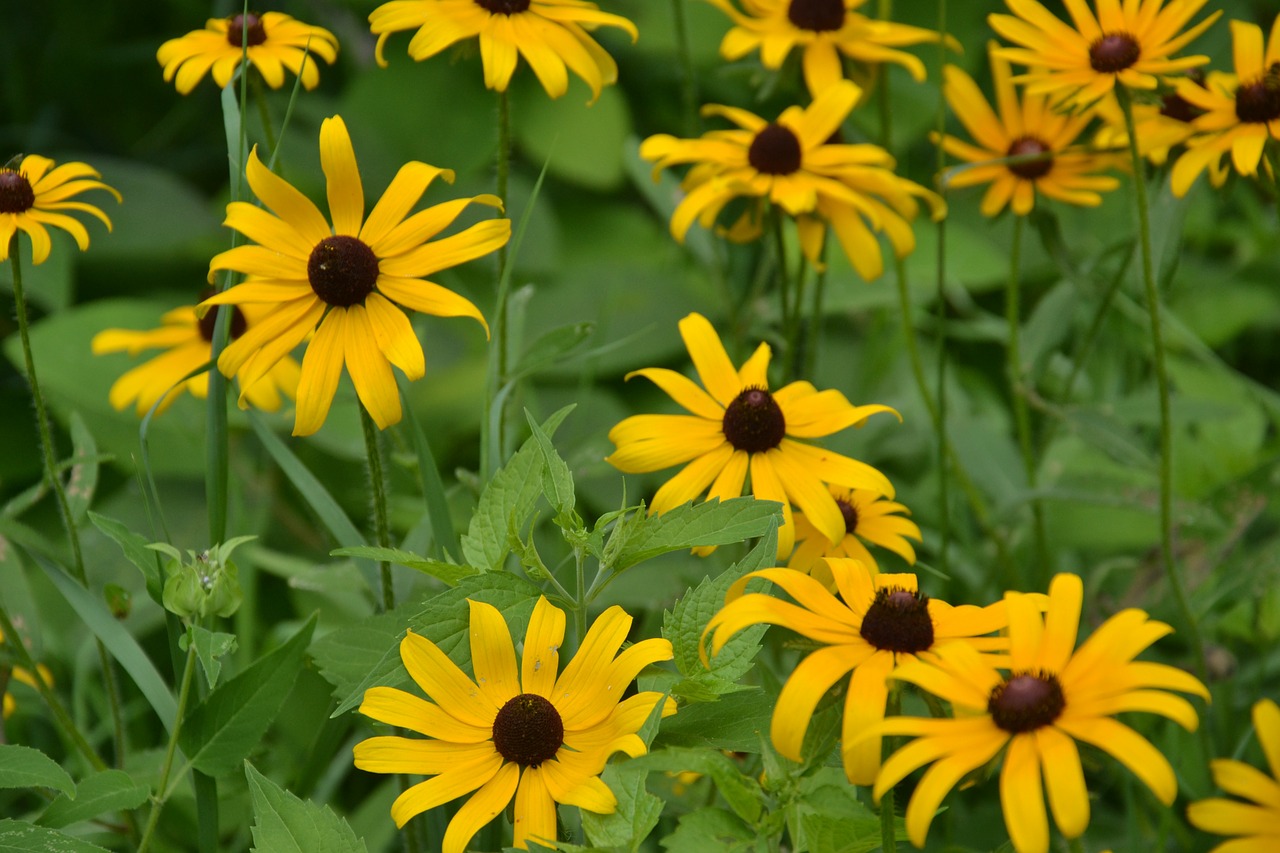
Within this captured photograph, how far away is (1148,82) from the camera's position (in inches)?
36.9

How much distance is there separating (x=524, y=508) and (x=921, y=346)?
1.27m

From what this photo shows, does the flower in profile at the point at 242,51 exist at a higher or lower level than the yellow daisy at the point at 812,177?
higher

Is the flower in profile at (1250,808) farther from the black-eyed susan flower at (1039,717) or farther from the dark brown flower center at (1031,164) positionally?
the dark brown flower center at (1031,164)

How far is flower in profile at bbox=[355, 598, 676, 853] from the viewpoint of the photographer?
67 cm

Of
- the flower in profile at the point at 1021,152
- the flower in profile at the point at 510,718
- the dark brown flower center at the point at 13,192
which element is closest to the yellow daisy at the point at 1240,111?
the flower in profile at the point at 1021,152

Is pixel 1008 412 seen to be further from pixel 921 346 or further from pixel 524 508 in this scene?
pixel 524 508

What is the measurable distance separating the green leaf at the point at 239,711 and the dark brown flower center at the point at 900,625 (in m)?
0.35

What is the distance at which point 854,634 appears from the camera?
66 cm

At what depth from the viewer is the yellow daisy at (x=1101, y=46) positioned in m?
→ 0.97

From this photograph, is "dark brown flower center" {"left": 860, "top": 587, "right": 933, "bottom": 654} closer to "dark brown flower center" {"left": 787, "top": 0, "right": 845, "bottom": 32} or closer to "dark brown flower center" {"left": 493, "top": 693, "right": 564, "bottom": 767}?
"dark brown flower center" {"left": 493, "top": 693, "right": 564, "bottom": 767}

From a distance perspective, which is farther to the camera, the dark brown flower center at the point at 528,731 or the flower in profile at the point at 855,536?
the flower in profile at the point at 855,536

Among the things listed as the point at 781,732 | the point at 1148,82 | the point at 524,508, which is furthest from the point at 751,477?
the point at 1148,82

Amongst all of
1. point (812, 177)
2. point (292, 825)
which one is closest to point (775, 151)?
point (812, 177)

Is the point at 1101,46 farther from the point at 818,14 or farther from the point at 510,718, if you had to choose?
the point at 510,718
